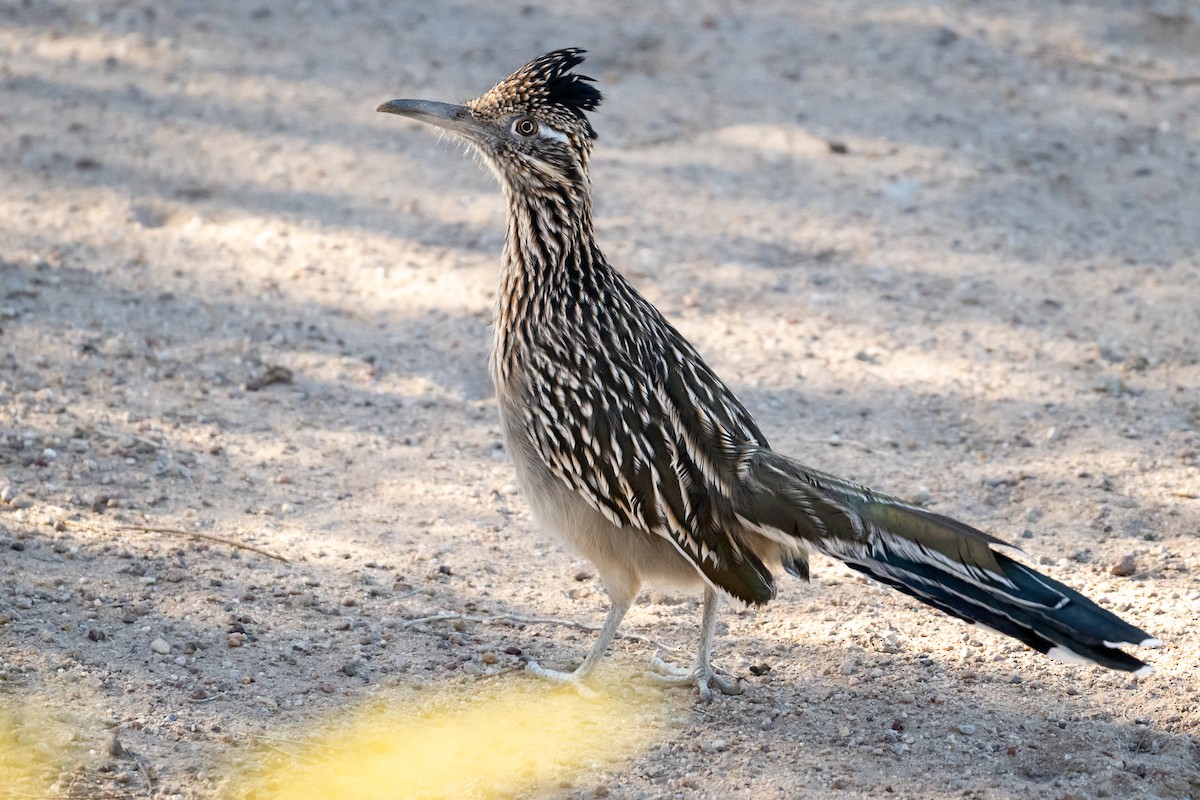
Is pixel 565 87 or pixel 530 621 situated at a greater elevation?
pixel 565 87

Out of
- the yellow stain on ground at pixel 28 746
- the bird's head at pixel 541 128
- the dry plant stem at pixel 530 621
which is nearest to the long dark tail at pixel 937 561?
the dry plant stem at pixel 530 621

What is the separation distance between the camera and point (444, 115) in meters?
5.31

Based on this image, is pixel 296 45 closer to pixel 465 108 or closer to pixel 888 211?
pixel 888 211

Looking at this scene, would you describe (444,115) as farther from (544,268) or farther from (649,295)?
(649,295)

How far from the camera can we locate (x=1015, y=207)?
8648mm

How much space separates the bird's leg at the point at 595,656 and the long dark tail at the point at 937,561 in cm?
68

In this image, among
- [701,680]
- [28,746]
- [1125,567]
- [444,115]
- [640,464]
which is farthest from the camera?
[1125,567]

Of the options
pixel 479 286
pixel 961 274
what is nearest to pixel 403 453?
pixel 479 286

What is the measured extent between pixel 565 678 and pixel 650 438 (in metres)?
0.97

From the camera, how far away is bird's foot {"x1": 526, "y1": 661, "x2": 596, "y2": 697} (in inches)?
195

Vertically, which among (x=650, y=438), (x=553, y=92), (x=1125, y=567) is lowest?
(x=1125, y=567)

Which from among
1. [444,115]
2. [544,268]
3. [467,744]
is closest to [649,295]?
[444,115]

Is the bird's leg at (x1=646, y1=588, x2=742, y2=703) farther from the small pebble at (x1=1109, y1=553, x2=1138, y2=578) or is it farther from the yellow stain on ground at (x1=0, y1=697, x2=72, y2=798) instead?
the yellow stain on ground at (x1=0, y1=697, x2=72, y2=798)

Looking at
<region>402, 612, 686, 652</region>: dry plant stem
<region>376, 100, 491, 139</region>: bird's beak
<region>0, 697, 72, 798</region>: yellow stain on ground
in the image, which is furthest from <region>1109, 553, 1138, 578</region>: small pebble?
<region>0, 697, 72, 798</region>: yellow stain on ground
